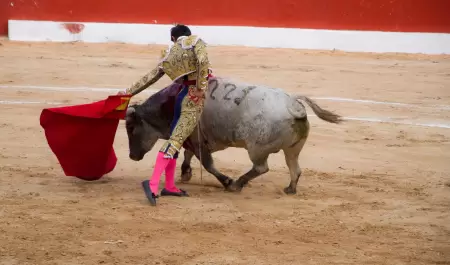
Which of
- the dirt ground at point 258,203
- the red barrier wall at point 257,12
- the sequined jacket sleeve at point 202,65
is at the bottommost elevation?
the dirt ground at point 258,203

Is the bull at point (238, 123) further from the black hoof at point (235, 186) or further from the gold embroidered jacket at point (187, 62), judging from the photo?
the gold embroidered jacket at point (187, 62)

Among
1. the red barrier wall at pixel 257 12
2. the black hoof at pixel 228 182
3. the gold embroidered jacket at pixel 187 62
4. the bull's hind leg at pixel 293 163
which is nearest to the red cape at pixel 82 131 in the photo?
the gold embroidered jacket at pixel 187 62

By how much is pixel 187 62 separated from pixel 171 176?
26.6 inches

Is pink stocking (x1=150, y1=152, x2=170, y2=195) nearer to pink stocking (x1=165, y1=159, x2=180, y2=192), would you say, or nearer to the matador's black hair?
pink stocking (x1=165, y1=159, x2=180, y2=192)

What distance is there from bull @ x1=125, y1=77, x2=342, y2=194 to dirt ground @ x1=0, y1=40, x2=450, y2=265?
23 cm

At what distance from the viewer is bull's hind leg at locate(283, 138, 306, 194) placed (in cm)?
511

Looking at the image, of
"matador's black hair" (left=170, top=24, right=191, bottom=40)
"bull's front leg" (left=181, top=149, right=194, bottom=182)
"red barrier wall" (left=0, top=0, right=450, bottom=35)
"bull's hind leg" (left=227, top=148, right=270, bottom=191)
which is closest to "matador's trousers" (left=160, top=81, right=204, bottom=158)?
"matador's black hair" (left=170, top=24, right=191, bottom=40)

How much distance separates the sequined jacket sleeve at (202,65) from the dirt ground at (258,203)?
2.22ft

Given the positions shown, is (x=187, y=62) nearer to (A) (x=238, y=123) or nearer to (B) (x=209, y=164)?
(A) (x=238, y=123)

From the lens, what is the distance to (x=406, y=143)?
693cm

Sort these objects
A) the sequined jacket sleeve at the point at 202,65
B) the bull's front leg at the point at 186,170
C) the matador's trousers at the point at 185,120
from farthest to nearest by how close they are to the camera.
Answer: the bull's front leg at the point at 186,170
the matador's trousers at the point at 185,120
the sequined jacket sleeve at the point at 202,65

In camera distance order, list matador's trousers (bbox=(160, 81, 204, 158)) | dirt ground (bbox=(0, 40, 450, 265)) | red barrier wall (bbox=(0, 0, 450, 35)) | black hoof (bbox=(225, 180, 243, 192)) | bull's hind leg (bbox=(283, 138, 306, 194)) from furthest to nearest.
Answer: red barrier wall (bbox=(0, 0, 450, 35))
black hoof (bbox=(225, 180, 243, 192))
bull's hind leg (bbox=(283, 138, 306, 194))
matador's trousers (bbox=(160, 81, 204, 158))
dirt ground (bbox=(0, 40, 450, 265))

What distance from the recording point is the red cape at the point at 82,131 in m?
5.15

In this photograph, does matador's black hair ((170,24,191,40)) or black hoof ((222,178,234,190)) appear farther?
black hoof ((222,178,234,190))
